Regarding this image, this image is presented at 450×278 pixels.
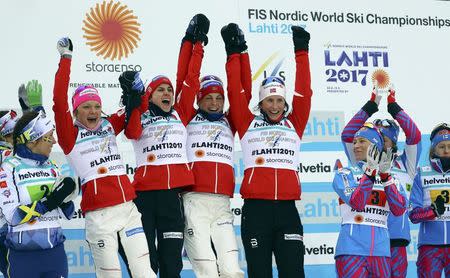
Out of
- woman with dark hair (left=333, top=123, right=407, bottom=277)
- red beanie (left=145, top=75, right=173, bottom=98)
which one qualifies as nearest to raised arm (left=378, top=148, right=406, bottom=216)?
woman with dark hair (left=333, top=123, right=407, bottom=277)

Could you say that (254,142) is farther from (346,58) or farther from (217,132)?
(346,58)

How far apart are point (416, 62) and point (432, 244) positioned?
242 cm

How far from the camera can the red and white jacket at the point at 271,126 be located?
6.00 metres

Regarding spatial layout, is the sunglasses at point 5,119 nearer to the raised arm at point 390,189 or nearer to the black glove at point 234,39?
the black glove at point 234,39

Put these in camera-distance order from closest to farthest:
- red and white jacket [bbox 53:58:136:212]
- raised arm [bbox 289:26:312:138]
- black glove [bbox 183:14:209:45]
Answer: red and white jacket [bbox 53:58:136:212], raised arm [bbox 289:26:312:138], black glove [bbox 183:14:209:45]

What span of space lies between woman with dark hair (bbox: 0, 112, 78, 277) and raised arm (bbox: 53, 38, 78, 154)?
9 centimetres

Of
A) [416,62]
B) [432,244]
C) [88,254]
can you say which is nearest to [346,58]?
[416,62]

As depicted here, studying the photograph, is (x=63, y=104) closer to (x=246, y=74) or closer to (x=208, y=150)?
(x=208, y=150)

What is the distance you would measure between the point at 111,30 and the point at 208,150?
6.10ft

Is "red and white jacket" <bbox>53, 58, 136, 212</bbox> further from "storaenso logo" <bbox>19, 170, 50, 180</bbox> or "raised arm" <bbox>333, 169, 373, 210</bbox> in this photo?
"raised arm" <bbox>333, 169, 373, 210</bbox>

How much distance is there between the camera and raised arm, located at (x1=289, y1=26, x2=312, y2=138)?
6.24 metres

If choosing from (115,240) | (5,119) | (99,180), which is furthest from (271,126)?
(5,119)

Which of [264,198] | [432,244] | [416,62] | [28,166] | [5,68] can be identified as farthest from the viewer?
[416,62]

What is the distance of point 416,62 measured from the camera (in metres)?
8.38
